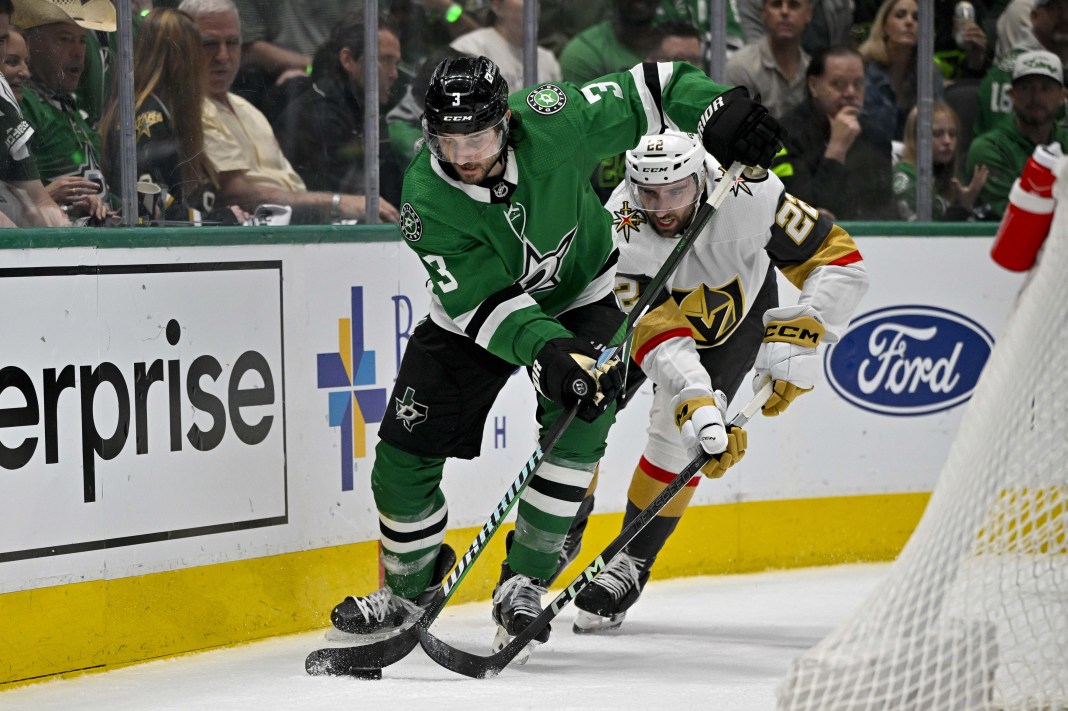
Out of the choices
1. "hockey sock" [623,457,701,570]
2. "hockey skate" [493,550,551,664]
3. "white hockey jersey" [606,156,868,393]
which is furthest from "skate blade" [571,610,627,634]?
"white hockey jersey" [606,156,868,393]

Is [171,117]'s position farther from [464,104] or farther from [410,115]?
[464,104]

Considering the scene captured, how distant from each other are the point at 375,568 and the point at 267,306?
0.77 metres

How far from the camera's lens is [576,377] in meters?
2.81

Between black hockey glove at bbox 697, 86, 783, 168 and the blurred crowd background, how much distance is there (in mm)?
1182

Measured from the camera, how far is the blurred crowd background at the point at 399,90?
3242mm

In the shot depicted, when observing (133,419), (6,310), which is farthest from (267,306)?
(6,310)

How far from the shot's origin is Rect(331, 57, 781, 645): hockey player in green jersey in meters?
2.86

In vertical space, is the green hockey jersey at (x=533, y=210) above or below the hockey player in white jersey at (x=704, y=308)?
above

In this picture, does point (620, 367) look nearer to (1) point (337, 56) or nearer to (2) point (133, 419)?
(2) point (133, 419)

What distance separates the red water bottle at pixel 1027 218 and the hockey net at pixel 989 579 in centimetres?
14

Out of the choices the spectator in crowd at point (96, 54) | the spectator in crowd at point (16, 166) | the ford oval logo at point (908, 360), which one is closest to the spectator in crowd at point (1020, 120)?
the ford oval logo at point (908, 360)

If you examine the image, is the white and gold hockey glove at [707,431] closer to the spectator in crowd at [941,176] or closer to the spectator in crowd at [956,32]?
the spectator in crowd at [941,176]

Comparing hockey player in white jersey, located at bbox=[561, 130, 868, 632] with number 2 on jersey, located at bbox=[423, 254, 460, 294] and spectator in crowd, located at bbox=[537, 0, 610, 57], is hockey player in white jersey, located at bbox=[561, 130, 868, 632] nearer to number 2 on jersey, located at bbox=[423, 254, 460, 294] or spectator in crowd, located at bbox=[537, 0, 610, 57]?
number 2 on jersey, located at bbox=[423, 254, 460, 294]

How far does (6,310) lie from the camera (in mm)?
2963
